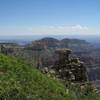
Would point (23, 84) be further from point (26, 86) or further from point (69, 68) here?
point (69, 68)

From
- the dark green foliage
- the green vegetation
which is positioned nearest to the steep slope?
the green vegetation

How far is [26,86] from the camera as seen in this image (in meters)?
9.46

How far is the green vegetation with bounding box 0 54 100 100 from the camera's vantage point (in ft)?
28.7

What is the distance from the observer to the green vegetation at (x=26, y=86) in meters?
8.76

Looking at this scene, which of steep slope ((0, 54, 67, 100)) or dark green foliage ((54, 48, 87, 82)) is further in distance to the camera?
dark green foliage ((54, 48, 87, 82))

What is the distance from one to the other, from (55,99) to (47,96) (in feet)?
0.78

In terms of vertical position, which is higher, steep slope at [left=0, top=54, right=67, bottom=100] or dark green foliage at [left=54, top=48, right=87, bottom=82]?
steep slope at [left=0, top=54, right=67, bottom=100]

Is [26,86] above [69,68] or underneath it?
above

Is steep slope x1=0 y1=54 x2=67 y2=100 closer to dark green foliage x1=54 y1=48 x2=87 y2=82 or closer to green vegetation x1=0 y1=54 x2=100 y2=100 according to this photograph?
green vegetation x1=0 y1=54 x2=100 y2=100

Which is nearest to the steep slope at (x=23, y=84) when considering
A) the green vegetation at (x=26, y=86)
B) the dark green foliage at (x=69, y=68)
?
the green vegetation at (x=26, y=86)

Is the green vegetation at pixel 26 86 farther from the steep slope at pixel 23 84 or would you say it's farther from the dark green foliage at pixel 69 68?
the dark green foliage at pixel 69 68

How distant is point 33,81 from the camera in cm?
1011

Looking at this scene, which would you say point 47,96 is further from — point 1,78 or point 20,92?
point 1,78

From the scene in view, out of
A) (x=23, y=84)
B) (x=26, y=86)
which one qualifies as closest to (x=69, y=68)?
(x=23, y=84)
